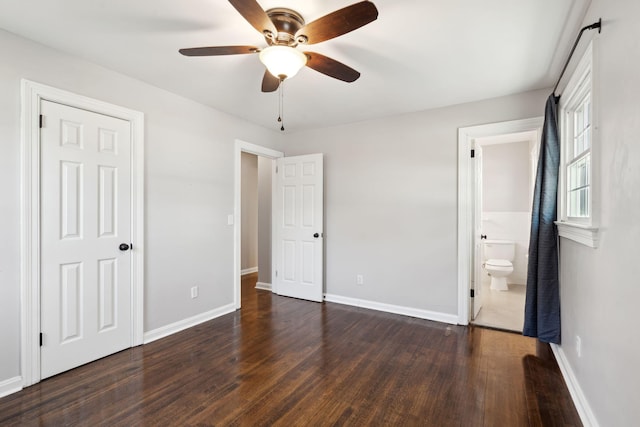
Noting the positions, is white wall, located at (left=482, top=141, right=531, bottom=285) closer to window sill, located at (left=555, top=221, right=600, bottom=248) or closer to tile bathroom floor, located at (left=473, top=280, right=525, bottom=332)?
tile bathroom floor, located at (left=473, top=280, right=525, bottom=332)

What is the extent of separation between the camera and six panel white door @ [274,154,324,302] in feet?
13.7

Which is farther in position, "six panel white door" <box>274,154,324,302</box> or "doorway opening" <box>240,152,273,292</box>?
"doorway opening" <box>240,152,273,292</box>

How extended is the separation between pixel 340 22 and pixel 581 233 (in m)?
1.87

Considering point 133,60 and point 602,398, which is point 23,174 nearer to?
point 133,60

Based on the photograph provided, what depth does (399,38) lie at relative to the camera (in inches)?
82.7

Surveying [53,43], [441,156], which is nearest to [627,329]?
[441,156]

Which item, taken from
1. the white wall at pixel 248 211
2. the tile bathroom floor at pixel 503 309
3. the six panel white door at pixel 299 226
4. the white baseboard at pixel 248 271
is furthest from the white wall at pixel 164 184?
the tile bathroom floor at pixel 503 309

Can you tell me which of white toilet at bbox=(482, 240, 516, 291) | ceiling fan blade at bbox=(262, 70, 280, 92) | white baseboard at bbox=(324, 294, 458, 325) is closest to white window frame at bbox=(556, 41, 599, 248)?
white baseboard at bbox=(324, 294, 458, 325)

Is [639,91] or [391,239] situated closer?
[639,91]

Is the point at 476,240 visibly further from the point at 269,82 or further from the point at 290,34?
the point at 290,34

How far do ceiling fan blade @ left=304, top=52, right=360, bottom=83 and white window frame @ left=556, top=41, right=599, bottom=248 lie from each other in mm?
1372

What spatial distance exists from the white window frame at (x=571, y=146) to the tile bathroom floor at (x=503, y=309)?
4.55ft

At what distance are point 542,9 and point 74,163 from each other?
3386mm

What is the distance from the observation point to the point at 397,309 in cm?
372
